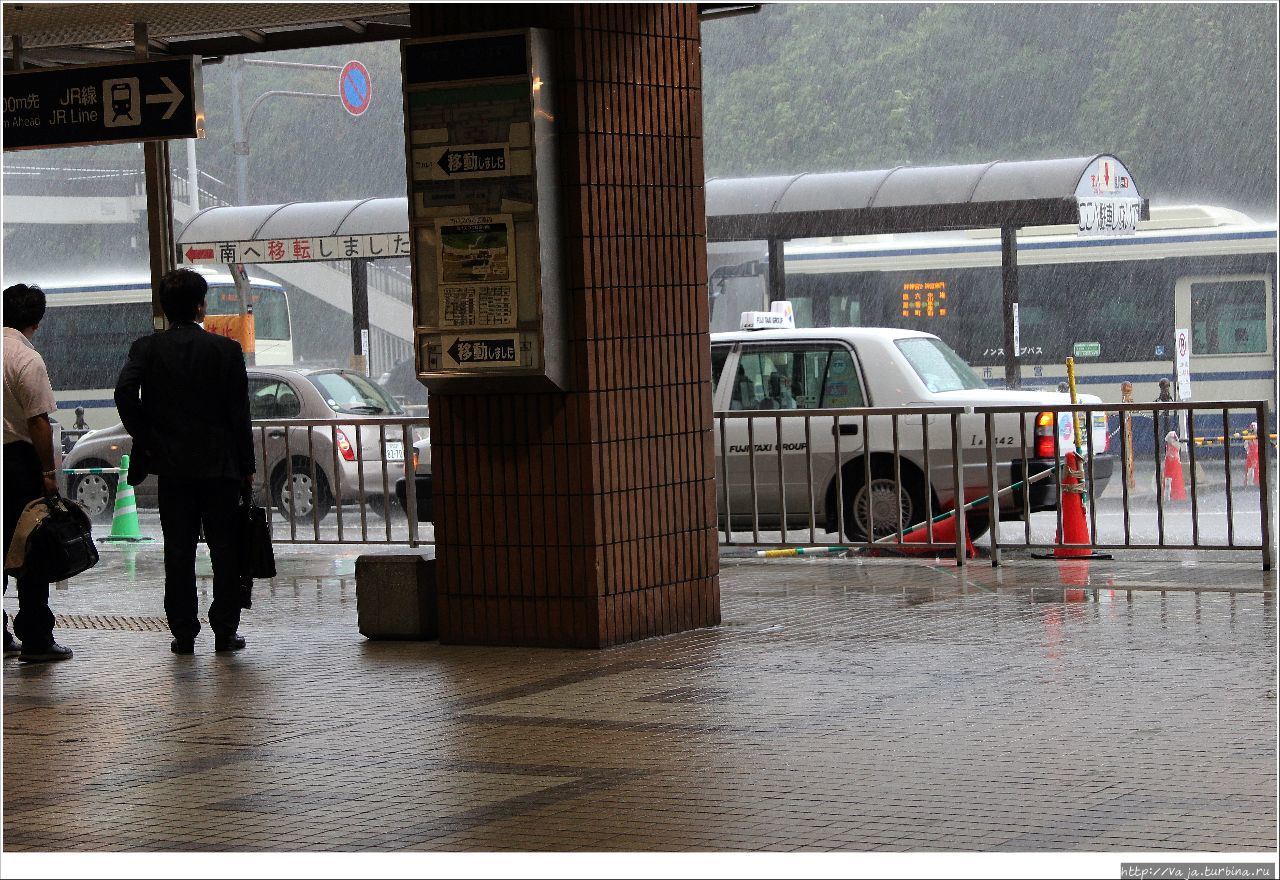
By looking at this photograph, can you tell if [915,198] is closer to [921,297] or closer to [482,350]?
[921,297]

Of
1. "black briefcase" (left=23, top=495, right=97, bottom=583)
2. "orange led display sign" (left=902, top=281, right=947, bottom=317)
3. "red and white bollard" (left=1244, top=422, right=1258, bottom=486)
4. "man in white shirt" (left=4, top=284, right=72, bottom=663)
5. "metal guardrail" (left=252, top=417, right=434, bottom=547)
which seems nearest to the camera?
"man in white shirt" (left=4, top=284, right=72, bottom=663)

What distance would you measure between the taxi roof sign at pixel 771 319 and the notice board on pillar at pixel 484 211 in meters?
6.71

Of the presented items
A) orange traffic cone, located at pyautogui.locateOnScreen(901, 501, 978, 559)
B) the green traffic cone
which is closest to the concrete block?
orange traffic cone, located at pyautogui.locateOnScreen(901, 501, 978, 559)

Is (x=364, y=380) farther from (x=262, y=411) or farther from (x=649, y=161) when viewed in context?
(x=649, y=161)

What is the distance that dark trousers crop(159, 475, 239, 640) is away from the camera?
9336mm

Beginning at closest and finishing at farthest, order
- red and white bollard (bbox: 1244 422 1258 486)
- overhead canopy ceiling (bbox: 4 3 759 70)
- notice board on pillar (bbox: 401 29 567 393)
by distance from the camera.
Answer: notice board on pillar (bbox: 401 29 567 393)
overhead canopy ceiling (bbox: 4 3 759 70)
red and white bollard (bbox: 1244 422 1258 486)

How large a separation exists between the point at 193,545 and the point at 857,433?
5.73 meters

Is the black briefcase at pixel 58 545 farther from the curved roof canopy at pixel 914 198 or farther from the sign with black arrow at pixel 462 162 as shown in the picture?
the curved roof canopy at pixel 914 198

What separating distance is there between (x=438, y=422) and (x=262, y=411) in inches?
447

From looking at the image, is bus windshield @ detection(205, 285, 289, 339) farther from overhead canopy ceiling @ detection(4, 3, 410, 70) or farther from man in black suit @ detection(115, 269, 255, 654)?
man in black suit @ detection(115, 269, 255, 654)

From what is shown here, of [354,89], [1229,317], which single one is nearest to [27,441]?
[1229,317]

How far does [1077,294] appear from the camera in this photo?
90.1ft

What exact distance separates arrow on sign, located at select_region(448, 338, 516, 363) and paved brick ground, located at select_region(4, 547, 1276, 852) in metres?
1.41

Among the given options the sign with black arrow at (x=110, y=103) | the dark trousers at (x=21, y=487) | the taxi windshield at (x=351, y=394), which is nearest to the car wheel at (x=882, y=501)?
the sign with black arrow at (x=110, y=103)
